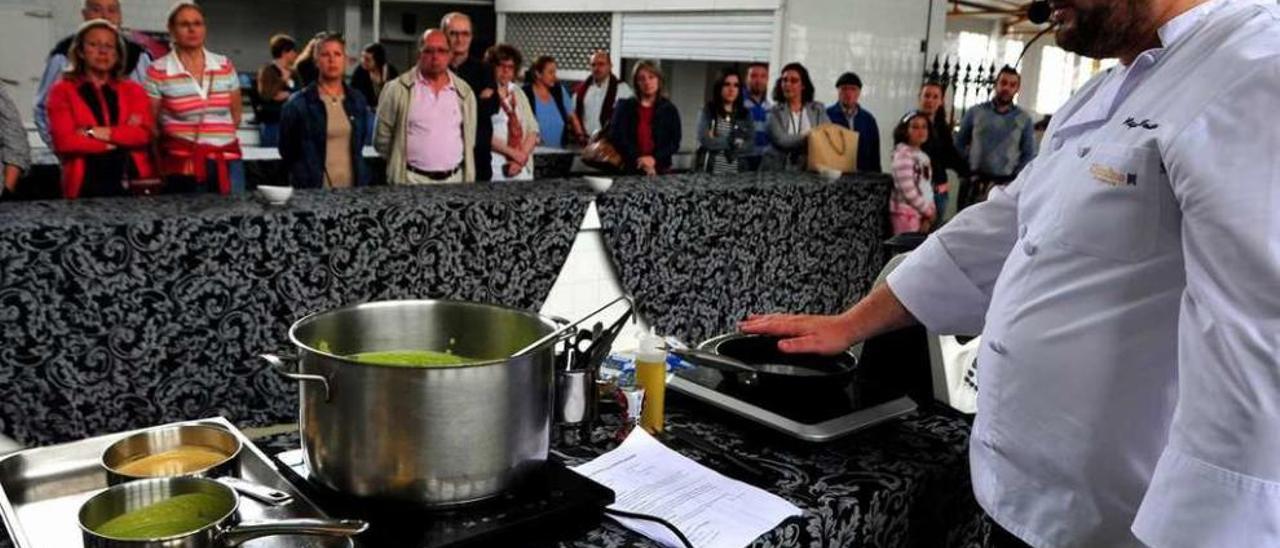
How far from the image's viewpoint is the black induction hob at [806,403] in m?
1.39

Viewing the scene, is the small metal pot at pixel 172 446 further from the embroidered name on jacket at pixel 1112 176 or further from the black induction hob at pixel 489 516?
the embroidered name on jacket at pixel 1112 176

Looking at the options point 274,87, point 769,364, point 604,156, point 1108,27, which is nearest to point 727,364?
point 769,364

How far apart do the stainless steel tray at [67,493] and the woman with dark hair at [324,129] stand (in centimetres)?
307

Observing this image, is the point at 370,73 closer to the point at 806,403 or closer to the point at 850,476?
the point at 806,403

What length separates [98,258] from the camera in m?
2.54

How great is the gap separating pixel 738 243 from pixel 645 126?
1643 millimetres

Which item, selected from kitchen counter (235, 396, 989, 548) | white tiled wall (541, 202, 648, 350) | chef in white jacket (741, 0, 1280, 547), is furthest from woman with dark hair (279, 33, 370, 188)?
chef in white jacket (741, 0, 1280, 547)

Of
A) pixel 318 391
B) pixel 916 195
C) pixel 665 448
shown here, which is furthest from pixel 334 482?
pixel 916 195

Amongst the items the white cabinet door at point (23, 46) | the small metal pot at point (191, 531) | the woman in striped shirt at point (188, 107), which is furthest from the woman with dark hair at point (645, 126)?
the white cabinet door at point (23, 46)

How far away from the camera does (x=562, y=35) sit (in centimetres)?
1015

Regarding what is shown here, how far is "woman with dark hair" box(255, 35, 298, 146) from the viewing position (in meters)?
5.60

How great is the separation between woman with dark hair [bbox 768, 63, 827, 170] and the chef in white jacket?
4340mm

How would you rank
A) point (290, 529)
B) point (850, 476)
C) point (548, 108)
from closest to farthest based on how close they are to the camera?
1. point (290, 529)
2. point (850, 476)
3. point (548, 108)

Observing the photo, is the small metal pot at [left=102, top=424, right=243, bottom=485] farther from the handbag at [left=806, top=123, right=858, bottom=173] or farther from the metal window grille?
the metal window grille
